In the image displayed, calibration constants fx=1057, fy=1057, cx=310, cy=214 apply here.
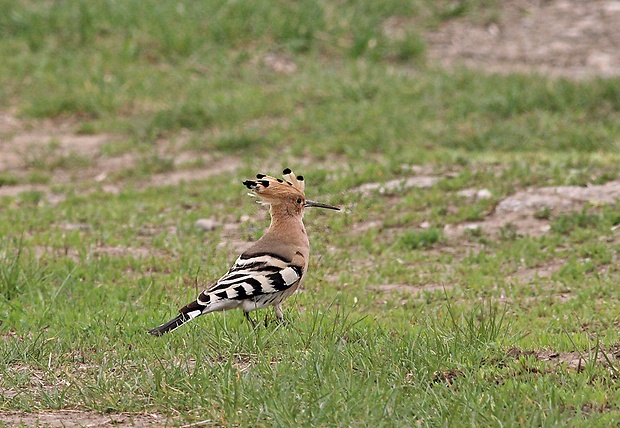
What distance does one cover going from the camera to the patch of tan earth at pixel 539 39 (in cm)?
1230

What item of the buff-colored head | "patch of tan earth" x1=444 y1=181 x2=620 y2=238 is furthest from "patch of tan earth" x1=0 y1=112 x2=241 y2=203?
the buff-colored head

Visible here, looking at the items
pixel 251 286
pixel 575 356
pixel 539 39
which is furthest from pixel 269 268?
pixel 539 39

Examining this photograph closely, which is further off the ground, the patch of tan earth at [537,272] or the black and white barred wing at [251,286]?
the black and white barred wing at [251,286]

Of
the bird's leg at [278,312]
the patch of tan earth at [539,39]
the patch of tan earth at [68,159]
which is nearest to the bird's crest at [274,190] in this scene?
the bird's leg at [278,312]

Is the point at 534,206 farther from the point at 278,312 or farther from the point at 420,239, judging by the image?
the point at 278,312

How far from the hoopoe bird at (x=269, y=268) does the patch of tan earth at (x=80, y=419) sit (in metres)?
0.70

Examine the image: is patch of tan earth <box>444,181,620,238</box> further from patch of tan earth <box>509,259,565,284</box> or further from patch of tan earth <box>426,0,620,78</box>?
patch of tan earth <box>426,0,620,78</box>

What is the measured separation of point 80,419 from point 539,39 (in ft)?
32.2

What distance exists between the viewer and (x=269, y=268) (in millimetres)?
5445

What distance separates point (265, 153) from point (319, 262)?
9.25 feet

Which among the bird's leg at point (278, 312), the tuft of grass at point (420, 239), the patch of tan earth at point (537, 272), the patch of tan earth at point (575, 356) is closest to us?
the patch of tan earth at point (575, 356)

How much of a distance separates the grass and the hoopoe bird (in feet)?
0.52

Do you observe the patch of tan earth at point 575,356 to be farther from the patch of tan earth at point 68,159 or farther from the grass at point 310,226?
the patch of tan earth at point 68,159

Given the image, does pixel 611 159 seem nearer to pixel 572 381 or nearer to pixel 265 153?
pixel 265 153
